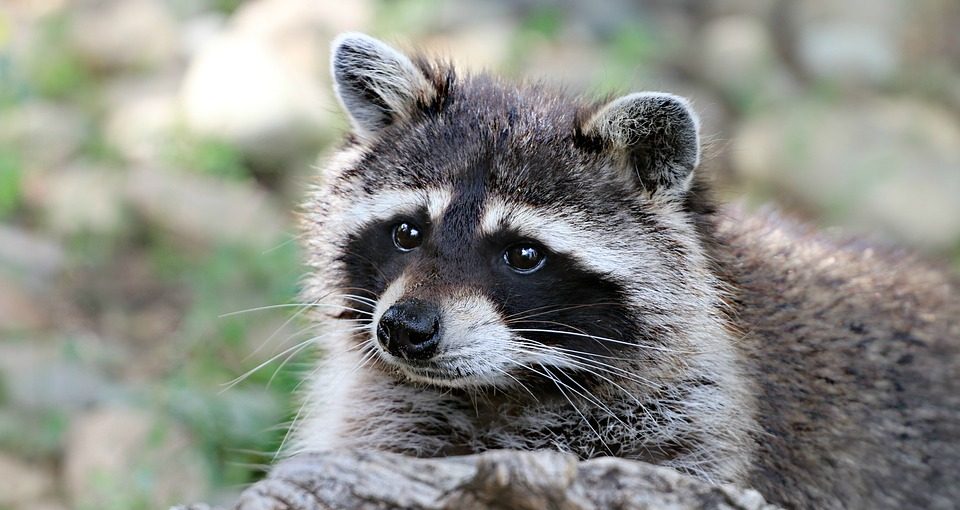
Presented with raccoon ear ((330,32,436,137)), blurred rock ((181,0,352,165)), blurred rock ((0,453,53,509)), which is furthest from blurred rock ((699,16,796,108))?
blurred rock ((0,453,53,509))

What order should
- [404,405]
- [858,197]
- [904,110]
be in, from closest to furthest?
1. [404,405]
2. [858,197]
3. [904,110]

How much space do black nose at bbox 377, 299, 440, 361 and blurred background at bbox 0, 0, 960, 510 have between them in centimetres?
136

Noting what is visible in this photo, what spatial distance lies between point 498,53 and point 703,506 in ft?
27.3

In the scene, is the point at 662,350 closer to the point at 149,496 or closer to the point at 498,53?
the point at 149,496

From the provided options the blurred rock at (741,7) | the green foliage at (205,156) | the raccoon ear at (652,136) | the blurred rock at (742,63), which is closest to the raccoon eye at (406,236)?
the raccoon ear at (652,136)

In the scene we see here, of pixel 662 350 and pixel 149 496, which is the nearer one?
pixel 662 350

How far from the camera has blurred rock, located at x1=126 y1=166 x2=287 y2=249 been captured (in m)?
8.26

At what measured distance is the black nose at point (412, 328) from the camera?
3578 mm

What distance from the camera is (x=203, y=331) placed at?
6617 millimetres

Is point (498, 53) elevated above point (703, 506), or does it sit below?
below

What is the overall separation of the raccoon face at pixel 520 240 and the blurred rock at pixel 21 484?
2774mm

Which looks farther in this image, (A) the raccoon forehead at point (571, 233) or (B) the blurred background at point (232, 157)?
(B) the blurred background at point (232, 157)

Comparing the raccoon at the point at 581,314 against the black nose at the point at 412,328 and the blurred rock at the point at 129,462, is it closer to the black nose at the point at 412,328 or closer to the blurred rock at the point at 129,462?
the black nose at the point at 412,328

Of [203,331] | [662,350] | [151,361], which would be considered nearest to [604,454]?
[662,350]
